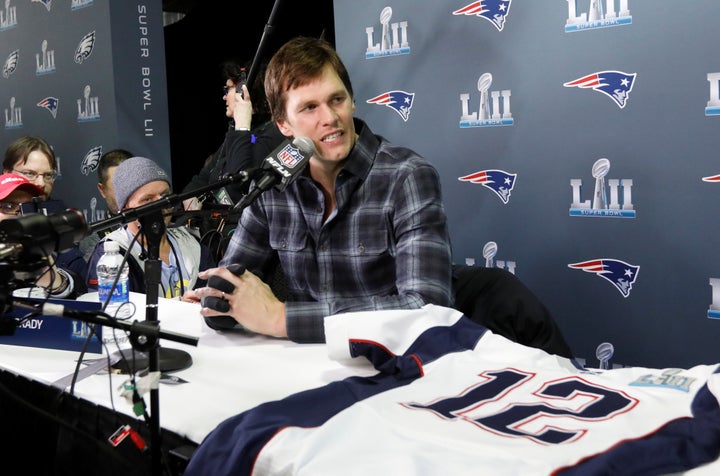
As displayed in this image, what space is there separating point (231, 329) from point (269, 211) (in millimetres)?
376

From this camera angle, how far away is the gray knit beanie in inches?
88.1

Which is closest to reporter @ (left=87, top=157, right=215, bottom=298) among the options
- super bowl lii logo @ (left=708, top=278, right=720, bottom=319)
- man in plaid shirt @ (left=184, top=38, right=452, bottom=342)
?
man in plaid shirt @ (left=184, top=38, right=452, bottom=342)

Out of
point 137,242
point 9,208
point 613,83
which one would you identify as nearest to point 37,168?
point 9,208

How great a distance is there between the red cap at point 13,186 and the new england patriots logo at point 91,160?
2.88 m

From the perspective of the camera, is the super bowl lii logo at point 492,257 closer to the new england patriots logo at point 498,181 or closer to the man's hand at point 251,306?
the new england patriots logo at point 498,181

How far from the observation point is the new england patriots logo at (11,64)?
5.67 m

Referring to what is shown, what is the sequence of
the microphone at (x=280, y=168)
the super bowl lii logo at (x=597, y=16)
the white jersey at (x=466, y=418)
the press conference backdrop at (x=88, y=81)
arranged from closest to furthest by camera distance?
the white jersey at (x=466, y=418)
the microphone at (x=280, y=168)
the super bowl lii logo at (x=597, y=16)
the press conference backdrop at (x=88, y=81)

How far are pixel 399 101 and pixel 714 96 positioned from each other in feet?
4.36

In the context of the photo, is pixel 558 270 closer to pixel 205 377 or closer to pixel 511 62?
pixel 511 62

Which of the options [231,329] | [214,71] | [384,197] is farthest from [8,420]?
[214,71]

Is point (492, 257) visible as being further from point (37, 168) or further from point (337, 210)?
point (37, 168)

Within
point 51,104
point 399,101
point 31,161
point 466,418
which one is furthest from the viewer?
point 51,104

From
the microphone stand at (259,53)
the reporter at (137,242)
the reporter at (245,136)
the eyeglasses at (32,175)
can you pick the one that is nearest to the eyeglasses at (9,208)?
the reporter at (137,242)

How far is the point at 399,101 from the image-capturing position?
316cm
